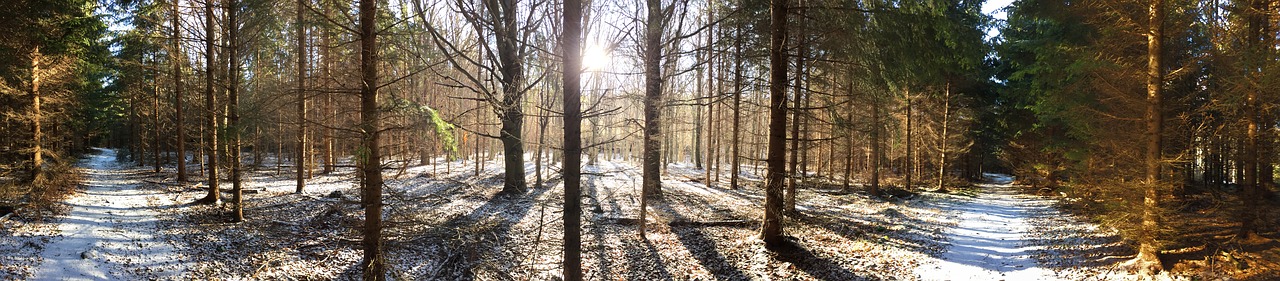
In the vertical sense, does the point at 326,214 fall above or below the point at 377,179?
below

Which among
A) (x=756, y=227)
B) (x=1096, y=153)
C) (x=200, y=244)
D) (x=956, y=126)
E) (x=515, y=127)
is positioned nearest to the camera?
(x=200, y=244)

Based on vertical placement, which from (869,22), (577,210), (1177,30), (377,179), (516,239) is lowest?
(516,239)

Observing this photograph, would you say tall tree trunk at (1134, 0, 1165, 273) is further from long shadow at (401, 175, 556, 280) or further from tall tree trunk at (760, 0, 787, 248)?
long shadow at (401, 175, 556, 280)

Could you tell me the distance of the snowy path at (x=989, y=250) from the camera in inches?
293

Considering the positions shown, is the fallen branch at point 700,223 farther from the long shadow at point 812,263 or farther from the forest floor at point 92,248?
the forest floor at point 92,248

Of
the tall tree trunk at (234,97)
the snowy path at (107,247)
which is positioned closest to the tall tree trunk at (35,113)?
the snowy path at (107,247)

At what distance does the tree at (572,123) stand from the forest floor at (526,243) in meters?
0.57

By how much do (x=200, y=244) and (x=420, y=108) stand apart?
6.03 m

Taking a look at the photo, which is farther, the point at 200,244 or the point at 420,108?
the point at 200,244

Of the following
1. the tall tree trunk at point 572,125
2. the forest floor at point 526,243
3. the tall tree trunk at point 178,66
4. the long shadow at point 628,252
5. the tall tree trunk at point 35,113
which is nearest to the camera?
the tall tree trunk at point 572,125

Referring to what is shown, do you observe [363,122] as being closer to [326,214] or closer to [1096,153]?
[326,214]

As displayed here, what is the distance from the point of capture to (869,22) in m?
9.19

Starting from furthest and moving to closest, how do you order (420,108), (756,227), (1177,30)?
(756,227) < (1177,30) < (420,108)

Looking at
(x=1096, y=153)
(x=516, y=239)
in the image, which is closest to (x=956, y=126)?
(x=1096, y=153)
